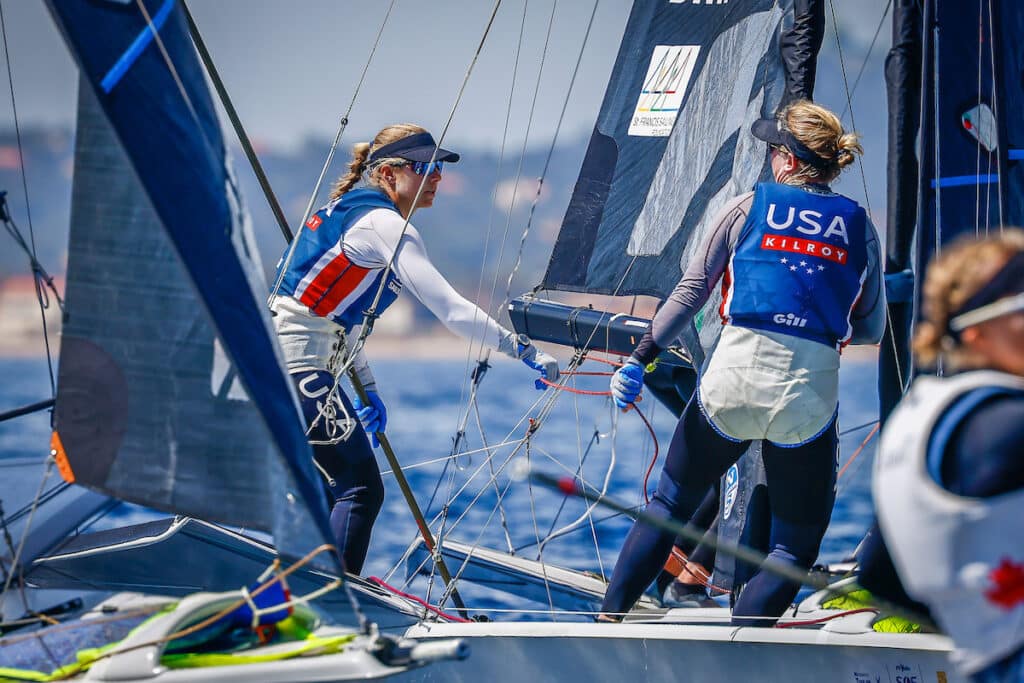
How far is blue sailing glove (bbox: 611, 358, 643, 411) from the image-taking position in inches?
98.7

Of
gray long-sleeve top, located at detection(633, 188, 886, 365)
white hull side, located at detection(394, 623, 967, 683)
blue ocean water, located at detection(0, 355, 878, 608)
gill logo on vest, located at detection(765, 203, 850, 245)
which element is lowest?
blue ocean water, located at detection(0, 355, 878, 608)

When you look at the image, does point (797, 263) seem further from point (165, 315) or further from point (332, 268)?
point (165, 315)

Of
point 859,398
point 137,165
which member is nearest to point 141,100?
point 137,165

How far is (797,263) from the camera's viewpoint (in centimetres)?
245

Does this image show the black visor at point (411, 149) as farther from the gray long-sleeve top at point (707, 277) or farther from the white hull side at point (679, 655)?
the white hull side at point (679, 655)

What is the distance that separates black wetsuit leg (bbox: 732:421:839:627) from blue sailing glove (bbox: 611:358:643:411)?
1.04 feet

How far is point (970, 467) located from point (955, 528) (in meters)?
0.07

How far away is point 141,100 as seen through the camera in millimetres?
1893

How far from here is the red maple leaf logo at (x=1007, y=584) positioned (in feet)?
4.07

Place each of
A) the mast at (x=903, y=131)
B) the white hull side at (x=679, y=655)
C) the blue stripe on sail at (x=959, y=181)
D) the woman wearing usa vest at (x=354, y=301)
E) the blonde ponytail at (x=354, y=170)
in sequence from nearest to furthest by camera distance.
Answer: the white hull side at (x=679, y=655) → the woman wearing usa vest at (x=354, y=301) → the blonde ponytail at (x=354, y=170) → the blue stripe on sail at (x=959, y=181) → the mast at (x=903, y=131)

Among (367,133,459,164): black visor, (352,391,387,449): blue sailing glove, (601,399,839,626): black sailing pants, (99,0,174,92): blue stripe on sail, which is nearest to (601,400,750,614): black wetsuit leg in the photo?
(601,399,839,626): black sailing pants

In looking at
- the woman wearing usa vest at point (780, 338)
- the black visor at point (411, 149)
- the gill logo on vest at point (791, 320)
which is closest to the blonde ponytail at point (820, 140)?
the woman wearing usa vest at point (780, 338)

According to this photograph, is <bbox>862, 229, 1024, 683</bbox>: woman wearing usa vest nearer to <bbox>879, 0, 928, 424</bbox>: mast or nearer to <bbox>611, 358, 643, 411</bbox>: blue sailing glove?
<bbox>611, 358, 643, 411</bbox>: blue sailing glove

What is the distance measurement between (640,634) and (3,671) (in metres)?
1.26
